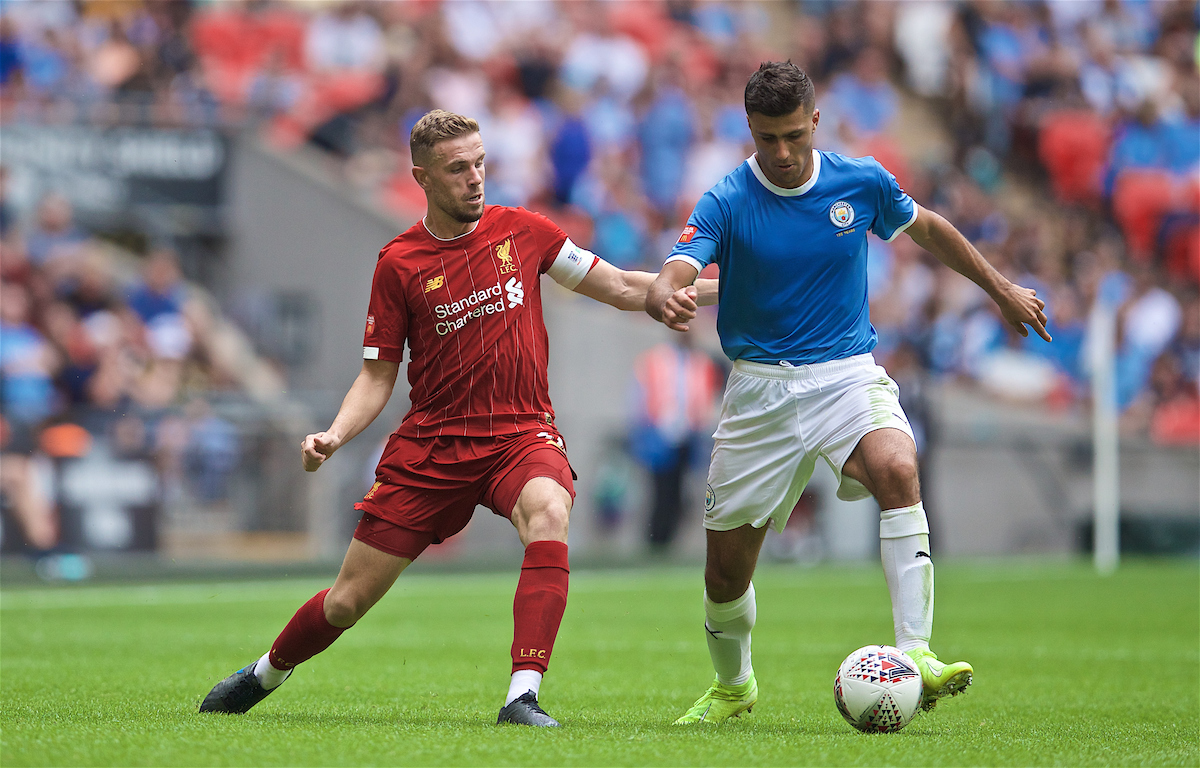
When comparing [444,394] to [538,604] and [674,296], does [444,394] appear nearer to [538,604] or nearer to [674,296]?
[538,604]

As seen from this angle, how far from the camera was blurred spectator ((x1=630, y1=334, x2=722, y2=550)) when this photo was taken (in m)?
17.4

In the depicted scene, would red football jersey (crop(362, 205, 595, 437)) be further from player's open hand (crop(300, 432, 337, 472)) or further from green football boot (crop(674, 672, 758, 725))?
green football boot (crop(674, 672, 758, 725))

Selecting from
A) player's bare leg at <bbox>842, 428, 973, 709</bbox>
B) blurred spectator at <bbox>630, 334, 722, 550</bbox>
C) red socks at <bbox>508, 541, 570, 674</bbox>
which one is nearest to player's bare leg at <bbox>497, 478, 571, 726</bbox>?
red socks at <bbox>508, 541, 570, 674</bbox>

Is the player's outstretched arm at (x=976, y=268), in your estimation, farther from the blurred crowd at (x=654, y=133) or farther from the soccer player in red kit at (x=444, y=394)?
the blurred crowd at (x=654, y=133)

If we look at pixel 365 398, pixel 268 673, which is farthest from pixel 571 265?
pixel 268 673

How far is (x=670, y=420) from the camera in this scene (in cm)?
1741

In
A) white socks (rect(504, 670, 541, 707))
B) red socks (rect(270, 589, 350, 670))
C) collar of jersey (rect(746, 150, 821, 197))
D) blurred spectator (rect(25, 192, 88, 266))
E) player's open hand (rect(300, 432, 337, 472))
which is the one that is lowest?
white socks (rect(504, 670, 541, 707))

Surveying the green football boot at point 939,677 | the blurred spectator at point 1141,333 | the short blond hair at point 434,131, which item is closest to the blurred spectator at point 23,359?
the short blond hair at point 434,131

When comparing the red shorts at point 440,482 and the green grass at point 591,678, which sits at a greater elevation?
the red shorts at point 440,482

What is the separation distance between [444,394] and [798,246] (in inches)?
56.7

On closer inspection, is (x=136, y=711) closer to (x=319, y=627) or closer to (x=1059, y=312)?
(x=319, y=627)

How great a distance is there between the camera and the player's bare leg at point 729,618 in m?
6.06

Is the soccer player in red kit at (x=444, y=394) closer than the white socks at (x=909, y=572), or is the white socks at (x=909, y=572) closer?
the white socks at (x=909, y=572)

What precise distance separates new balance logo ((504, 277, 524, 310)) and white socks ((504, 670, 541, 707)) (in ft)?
4.54
